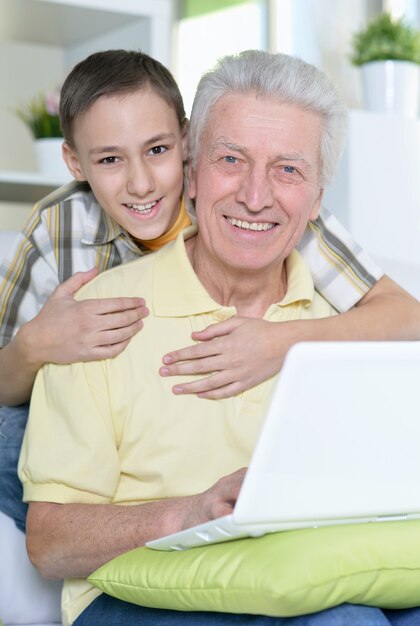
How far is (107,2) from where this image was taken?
10.4ft

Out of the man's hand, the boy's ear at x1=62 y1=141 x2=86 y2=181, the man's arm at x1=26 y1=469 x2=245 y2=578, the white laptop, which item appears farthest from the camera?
the boy's ear at x1=62 y1=141 x2=86 y2=181

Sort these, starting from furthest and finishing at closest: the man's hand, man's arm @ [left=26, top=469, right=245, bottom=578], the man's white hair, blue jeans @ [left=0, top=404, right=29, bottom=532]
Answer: blue jeans @ [left=0, top=404, right=29, bottom=532], the man's white hair, man's arm @ [left=26, top=469, right=245, bottom=578], the man's hand

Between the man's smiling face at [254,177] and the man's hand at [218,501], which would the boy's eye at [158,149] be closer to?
the man's smiling face at [254,177]

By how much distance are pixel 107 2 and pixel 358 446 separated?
236cm

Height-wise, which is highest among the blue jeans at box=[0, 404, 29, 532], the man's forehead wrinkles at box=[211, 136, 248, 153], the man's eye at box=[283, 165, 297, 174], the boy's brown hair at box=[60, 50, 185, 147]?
the boy's brown hair at box=[60, 50, 185, 147]

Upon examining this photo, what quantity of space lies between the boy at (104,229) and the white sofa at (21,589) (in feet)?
0.13

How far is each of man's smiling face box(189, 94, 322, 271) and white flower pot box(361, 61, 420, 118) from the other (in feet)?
5.44

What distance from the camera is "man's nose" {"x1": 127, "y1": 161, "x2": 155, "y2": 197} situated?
1902mm

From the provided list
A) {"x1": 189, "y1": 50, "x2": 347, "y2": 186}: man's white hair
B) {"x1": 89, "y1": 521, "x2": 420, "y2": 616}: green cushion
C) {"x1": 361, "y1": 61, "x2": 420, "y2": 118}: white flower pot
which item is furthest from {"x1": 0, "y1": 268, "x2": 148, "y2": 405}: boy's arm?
{"x1": 361, "y1": 61, "x2": 420, "y2": 118}: white flower pot

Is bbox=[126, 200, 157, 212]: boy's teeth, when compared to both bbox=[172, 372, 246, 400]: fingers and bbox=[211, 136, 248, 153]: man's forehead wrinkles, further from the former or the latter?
bbox=[172, 372, 246, 400]: fingers

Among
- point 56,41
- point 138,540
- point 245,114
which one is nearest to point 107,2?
point 56,41

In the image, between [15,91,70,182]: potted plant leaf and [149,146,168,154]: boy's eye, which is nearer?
[149,146,168,154]: boy's eye

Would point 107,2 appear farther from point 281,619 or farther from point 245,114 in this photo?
point 281,619

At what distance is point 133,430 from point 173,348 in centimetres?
15
